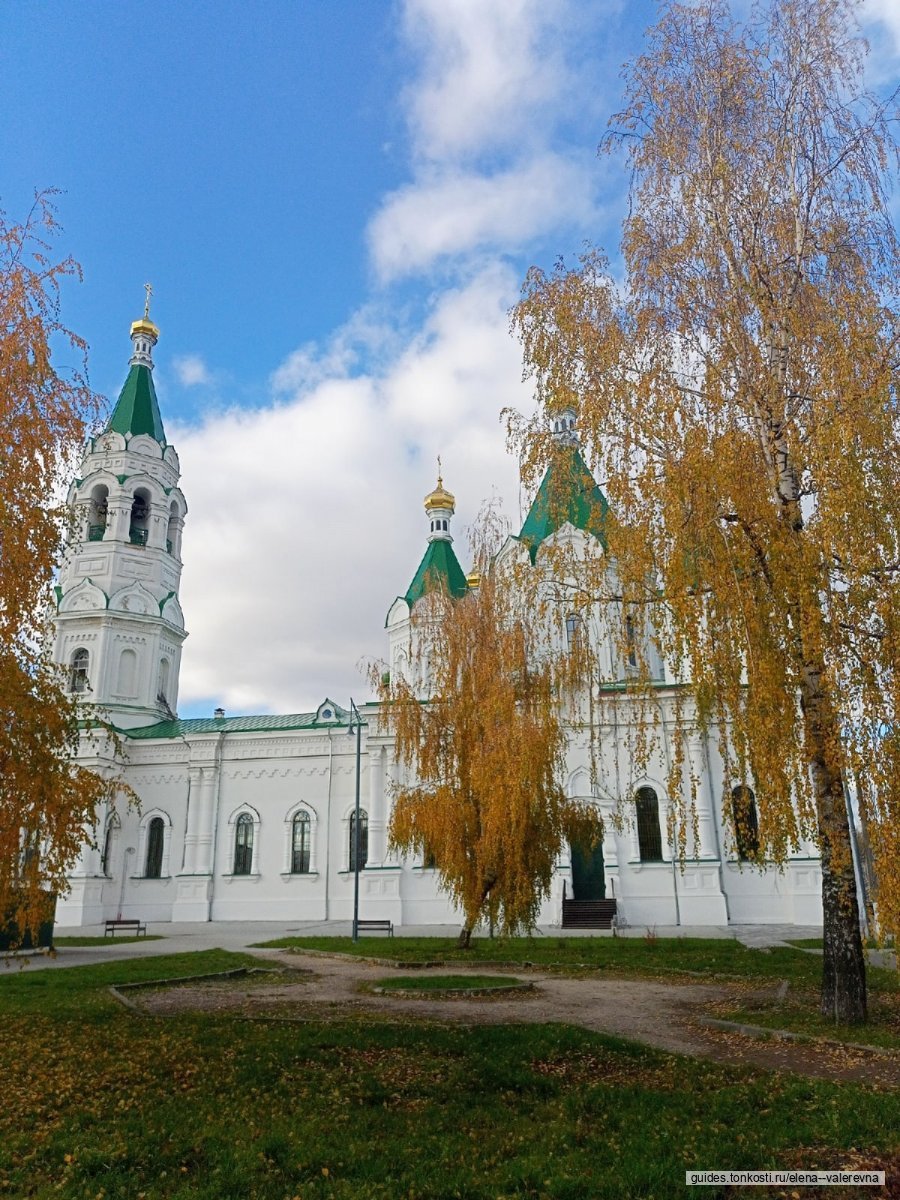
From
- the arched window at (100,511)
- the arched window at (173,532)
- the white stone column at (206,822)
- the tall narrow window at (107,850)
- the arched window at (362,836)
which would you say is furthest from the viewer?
the arched window at (173,532)

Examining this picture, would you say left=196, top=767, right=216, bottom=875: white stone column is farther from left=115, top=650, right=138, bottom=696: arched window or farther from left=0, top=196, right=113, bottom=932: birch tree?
left=0, top=196, right=113, bottom=932: birch tree

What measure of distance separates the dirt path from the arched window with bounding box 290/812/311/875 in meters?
17.4

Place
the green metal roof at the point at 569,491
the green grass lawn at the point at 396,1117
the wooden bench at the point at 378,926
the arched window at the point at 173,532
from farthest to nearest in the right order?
the arched window at the point at 173,532
the wooden bench at the point at 378,926
the green metal roof at the point at 569,491
the green grass lawn at the point at 396,1117

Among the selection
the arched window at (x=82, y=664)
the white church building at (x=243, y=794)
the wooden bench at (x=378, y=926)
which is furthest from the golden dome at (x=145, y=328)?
the wooden bench at (x=378, y=926)

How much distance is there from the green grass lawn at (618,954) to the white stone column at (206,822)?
36.4 ft

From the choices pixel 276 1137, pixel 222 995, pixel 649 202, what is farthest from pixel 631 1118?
pixel 649 202

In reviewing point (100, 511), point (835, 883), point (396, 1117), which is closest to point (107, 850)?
point (100, 511)

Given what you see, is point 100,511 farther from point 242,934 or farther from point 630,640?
point 630,640

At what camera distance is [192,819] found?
33.2 m

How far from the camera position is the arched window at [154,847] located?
33.4 metres

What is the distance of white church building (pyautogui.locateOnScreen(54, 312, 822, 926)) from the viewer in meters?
27.1

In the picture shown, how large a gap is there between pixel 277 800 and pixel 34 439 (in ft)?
86.0

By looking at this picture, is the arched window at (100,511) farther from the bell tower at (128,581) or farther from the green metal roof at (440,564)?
Answer: the green metal roof at (440,564)

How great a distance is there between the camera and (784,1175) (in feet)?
16.5
